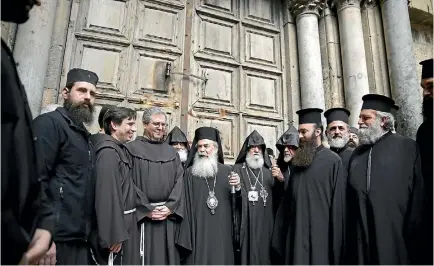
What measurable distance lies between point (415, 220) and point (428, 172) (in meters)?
0.42

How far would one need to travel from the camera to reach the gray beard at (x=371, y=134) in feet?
10.8

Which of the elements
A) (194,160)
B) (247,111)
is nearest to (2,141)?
(194,160)

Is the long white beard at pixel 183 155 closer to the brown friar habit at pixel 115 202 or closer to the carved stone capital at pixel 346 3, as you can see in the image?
the brown friar habit at pixel 115 202

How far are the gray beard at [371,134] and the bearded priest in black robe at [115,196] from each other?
236 cm

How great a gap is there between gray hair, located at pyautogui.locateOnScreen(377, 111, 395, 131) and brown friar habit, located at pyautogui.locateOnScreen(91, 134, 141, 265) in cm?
260

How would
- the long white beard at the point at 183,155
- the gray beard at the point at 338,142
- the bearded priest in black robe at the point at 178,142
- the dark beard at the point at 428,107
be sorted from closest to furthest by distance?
the dark beard at the point at 428,107, the gray beard at the point at 338,142, the long white beard at the point at 183,155, the bearded priest in black robe at the point at 178,142

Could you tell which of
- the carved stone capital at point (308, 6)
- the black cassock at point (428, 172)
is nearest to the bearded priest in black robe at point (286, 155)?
the black cassock at point (428, 172)

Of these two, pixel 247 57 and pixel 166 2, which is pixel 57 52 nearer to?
pixel 166 2

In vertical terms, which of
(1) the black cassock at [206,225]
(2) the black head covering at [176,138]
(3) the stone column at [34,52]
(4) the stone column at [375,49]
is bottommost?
(1) the black cassock at [206,225]

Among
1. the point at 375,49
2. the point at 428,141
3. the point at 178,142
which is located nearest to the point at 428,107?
the point at 428,141

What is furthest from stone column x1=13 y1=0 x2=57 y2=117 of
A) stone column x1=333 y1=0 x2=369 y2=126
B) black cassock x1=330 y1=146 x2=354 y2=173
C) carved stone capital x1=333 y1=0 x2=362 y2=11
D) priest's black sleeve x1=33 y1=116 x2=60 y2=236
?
carved stone capital x1=333 y1=0 x2=362 y2=11

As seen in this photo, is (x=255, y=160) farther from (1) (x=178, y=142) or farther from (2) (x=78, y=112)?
(2) (x=78, y=112)

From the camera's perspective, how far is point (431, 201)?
8.54 feet

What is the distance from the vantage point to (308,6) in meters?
7.20
